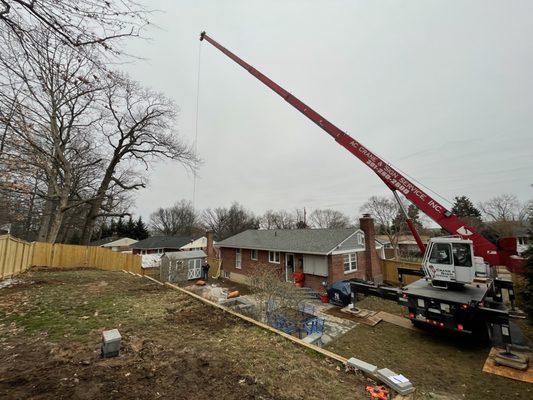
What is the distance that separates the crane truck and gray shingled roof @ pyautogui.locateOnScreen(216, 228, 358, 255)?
7033mm

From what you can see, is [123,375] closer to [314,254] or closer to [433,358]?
[433,358]

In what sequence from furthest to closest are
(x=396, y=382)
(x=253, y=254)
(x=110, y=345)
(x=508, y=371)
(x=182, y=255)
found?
(x=182, y=255)
(x=253, y=254)
(x=508, y=371)
(x=110, y=345)
(x=396, y=382)

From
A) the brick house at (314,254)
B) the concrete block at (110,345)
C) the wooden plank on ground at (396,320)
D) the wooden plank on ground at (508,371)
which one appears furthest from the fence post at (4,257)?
the wooden plank on ground at (508,371)

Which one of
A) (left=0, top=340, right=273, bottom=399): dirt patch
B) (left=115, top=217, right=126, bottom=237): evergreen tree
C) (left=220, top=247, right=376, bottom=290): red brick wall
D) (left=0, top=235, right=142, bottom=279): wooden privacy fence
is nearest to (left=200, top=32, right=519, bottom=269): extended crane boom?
(left=220, top=247, right=376, bottom=290): red brick wall

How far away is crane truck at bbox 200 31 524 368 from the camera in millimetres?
8164

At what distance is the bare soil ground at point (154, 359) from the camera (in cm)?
339

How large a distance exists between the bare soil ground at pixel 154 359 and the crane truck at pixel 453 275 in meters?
6.30

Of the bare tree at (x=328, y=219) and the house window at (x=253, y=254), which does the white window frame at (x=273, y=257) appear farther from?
the bare tree at (x=328, y=219)

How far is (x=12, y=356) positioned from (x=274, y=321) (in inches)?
282

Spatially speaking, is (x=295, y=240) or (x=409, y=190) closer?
(x=409, y=190)

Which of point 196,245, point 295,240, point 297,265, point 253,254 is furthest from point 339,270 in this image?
point 196,245

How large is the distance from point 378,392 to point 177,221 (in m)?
71.9

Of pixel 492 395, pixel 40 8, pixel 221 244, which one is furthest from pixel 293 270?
pixel 40 8

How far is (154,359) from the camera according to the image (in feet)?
13.8
